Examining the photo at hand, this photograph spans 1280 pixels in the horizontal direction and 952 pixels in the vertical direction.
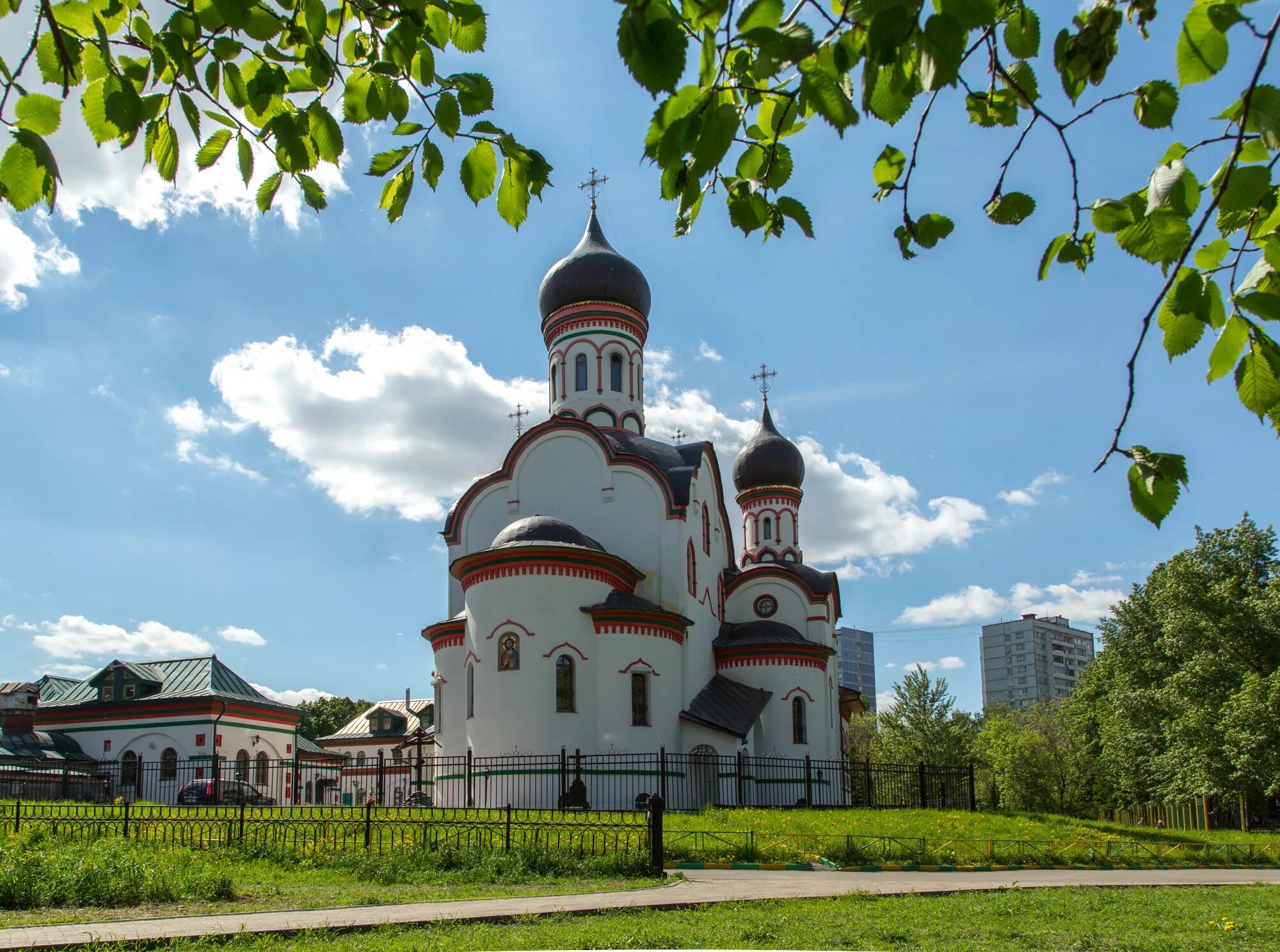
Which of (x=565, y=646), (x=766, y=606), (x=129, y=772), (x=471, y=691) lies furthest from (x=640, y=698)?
(x=129, y=772)

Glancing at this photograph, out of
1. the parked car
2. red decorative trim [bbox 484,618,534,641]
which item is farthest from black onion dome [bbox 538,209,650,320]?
the parked car

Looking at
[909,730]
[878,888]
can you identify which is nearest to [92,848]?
[878,888]

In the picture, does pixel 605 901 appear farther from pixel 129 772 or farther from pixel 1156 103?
pixel 129 772

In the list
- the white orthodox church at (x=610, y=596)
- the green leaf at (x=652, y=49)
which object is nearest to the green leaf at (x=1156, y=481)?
the green leaf at (x=652, y=49)

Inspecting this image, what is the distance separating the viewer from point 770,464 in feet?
116

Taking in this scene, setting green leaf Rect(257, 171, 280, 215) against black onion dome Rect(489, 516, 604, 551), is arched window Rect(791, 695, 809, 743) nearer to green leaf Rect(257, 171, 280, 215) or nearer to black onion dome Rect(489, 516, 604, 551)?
black onion dome Rect(489, 516, 604, 551)

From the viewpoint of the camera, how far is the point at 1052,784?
3719cm

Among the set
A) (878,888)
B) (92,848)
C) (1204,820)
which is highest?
(92,848)

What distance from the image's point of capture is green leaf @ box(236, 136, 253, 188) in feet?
12.1

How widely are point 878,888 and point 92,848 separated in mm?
7846

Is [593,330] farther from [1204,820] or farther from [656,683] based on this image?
[1204,820]

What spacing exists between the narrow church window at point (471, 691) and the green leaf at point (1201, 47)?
18.8m

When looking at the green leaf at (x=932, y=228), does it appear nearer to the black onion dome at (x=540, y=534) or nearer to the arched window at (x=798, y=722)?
the black onion dome at (x=540, y=534)

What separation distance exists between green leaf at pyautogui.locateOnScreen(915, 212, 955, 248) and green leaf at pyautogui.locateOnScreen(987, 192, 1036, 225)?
0.50 feet
